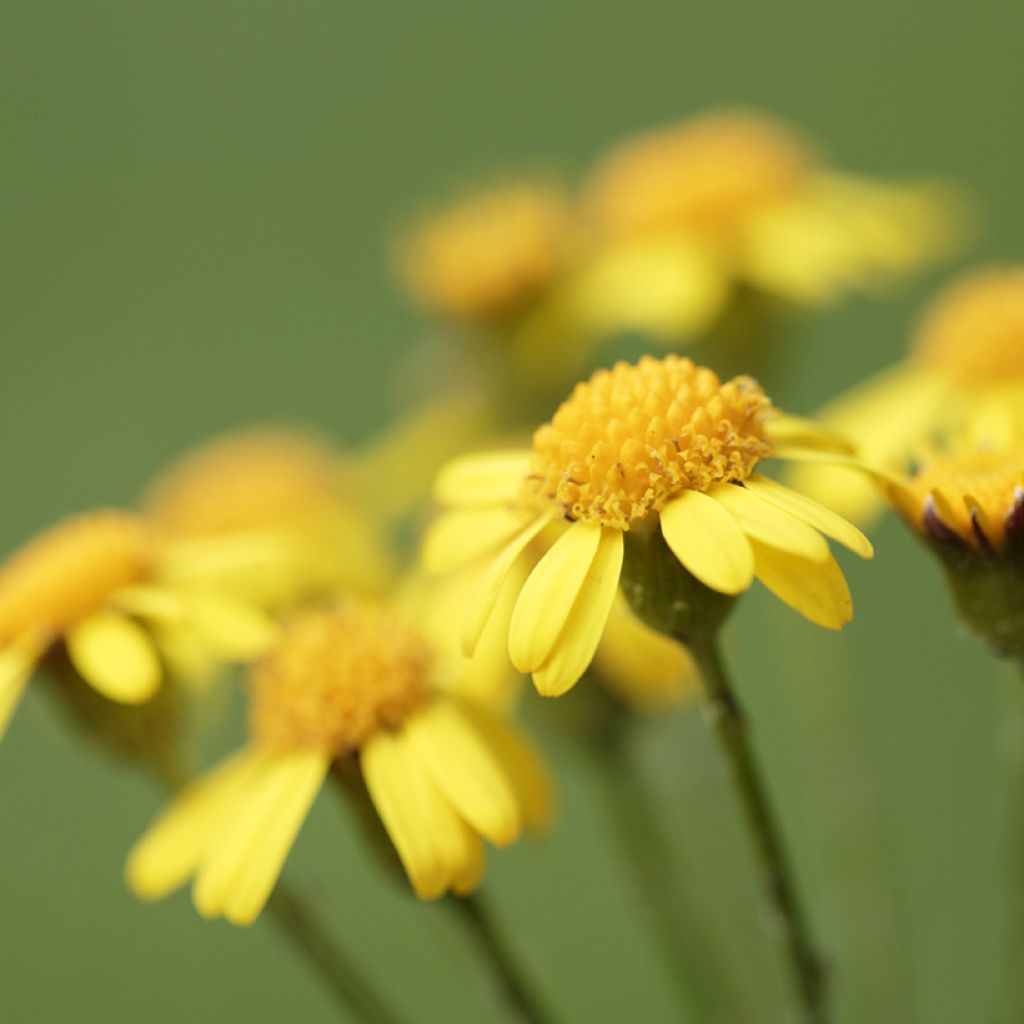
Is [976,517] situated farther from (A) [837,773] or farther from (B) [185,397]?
(B) [185,397]

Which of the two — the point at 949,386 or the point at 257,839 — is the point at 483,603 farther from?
the point at 949,386

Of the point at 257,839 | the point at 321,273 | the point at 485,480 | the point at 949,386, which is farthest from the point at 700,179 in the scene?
the point at 321,273

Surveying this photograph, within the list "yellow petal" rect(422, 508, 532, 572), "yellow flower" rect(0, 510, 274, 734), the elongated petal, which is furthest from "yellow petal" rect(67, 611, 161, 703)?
the elongated petal

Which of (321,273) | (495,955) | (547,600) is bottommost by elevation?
(495,955)

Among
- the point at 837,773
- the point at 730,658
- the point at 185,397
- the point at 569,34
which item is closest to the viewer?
the point at 730,658

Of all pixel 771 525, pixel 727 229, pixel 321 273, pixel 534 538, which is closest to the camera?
pixel 771 525

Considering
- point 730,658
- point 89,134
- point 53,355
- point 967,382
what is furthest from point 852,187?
point 89,134

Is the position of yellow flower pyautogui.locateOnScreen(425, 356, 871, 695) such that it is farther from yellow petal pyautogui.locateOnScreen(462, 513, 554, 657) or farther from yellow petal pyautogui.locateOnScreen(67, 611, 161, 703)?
yellow petal pyautogui.locateOnScreen(67, 611, 161, 703)
